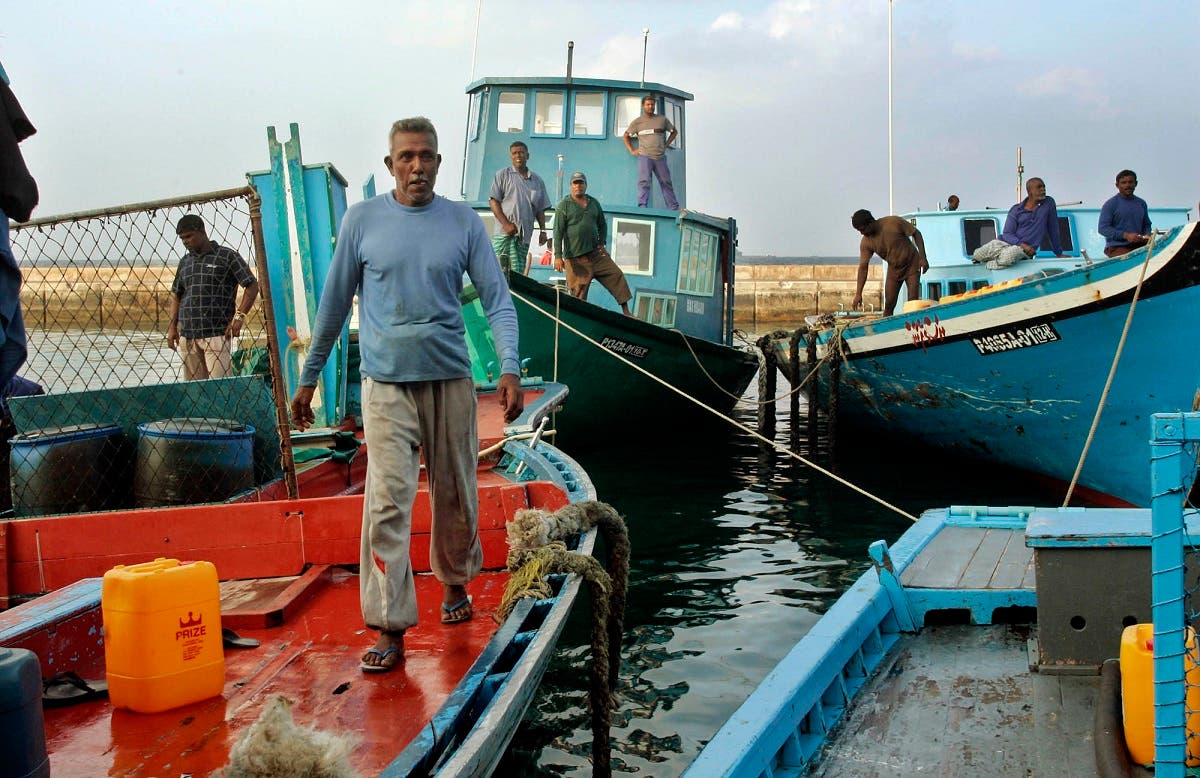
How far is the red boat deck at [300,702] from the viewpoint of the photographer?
10.1 ft

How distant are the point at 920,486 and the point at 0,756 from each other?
951cm

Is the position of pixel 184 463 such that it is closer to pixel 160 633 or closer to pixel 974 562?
pixel 160 633

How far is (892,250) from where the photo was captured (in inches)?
503

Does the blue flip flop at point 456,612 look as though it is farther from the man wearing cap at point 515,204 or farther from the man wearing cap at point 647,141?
the man wearing cap at point 647,141

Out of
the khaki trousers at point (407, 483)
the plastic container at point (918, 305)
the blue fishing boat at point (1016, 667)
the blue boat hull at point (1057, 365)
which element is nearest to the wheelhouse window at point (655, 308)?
the blue boat hull at point (1057, 365)

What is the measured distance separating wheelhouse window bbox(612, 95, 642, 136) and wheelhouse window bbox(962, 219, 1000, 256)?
4.83 metres

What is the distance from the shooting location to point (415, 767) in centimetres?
264

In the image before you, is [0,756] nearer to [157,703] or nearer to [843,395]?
[157,703]

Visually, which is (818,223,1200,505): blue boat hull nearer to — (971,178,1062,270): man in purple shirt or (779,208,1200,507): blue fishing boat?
(779,208,1200,507): blue fishing boat

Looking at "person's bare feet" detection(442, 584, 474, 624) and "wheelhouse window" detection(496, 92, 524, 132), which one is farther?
"wheelhouse window" detection(496, 92, 524, 132)

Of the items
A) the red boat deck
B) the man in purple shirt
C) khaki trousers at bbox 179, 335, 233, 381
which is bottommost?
the red boat deck

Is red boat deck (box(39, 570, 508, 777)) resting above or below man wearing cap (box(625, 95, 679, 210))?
below

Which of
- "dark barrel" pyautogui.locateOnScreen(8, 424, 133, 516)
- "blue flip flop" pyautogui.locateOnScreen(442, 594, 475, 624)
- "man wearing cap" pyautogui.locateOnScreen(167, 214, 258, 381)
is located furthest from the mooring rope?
"man wearing cap" pyautogui.locateOnScreen(167, 214, 258, 381)

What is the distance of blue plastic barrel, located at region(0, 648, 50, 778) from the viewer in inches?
88.7
